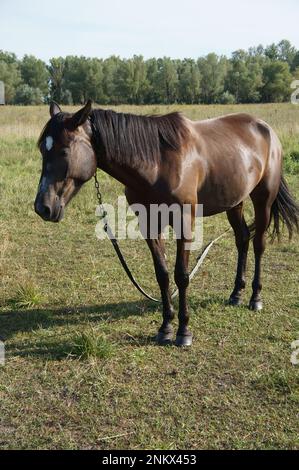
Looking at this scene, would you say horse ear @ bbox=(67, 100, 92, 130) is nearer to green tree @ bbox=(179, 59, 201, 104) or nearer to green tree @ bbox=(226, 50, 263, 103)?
green tree @ bbox=(226, 50, 263, 103)

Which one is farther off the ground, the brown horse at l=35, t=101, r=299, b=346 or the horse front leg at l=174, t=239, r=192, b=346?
the brown horse at l=35, t=101, r=299, b=346

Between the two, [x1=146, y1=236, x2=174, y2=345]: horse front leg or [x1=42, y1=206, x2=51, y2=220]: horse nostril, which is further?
[x1=146, y1=236, x2=174, y2=345]: horse front leg

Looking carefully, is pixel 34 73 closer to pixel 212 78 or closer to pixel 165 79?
pixel 165 79

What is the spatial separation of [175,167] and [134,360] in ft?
5.16

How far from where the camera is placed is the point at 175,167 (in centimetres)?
319

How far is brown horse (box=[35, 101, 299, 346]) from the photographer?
2736mm

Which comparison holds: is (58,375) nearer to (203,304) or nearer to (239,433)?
(239,433)

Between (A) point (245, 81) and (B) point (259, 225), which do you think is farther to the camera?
(A) point (245, 81)

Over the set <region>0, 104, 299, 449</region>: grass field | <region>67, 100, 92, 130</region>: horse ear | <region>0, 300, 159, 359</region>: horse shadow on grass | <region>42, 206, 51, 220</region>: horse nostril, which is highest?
<region>67, 100, 92, 130</region>: horse ear

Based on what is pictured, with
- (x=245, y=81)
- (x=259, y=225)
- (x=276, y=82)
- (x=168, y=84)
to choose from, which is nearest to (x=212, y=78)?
(x=245, y=81)

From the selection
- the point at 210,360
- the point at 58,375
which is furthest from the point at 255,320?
the point at 58,375

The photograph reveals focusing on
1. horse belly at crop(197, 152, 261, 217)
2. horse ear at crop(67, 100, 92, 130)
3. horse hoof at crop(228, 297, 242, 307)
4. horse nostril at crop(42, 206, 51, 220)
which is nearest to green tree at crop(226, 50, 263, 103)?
horse belly at crop(197, 152, 261, 217)

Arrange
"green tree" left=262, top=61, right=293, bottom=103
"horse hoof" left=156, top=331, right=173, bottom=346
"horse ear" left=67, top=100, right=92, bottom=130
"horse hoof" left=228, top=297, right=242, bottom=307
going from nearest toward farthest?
"horse ear" left=67, top=100, right=92, bottom=130
"horse hoof" left=156, top=331, right=173, bottom=346
"horse hoof" left=228, top=297, right=242, bottom=307
"green tree" left=262, top=61, right=293, bottom=103

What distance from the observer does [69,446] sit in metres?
2.36
